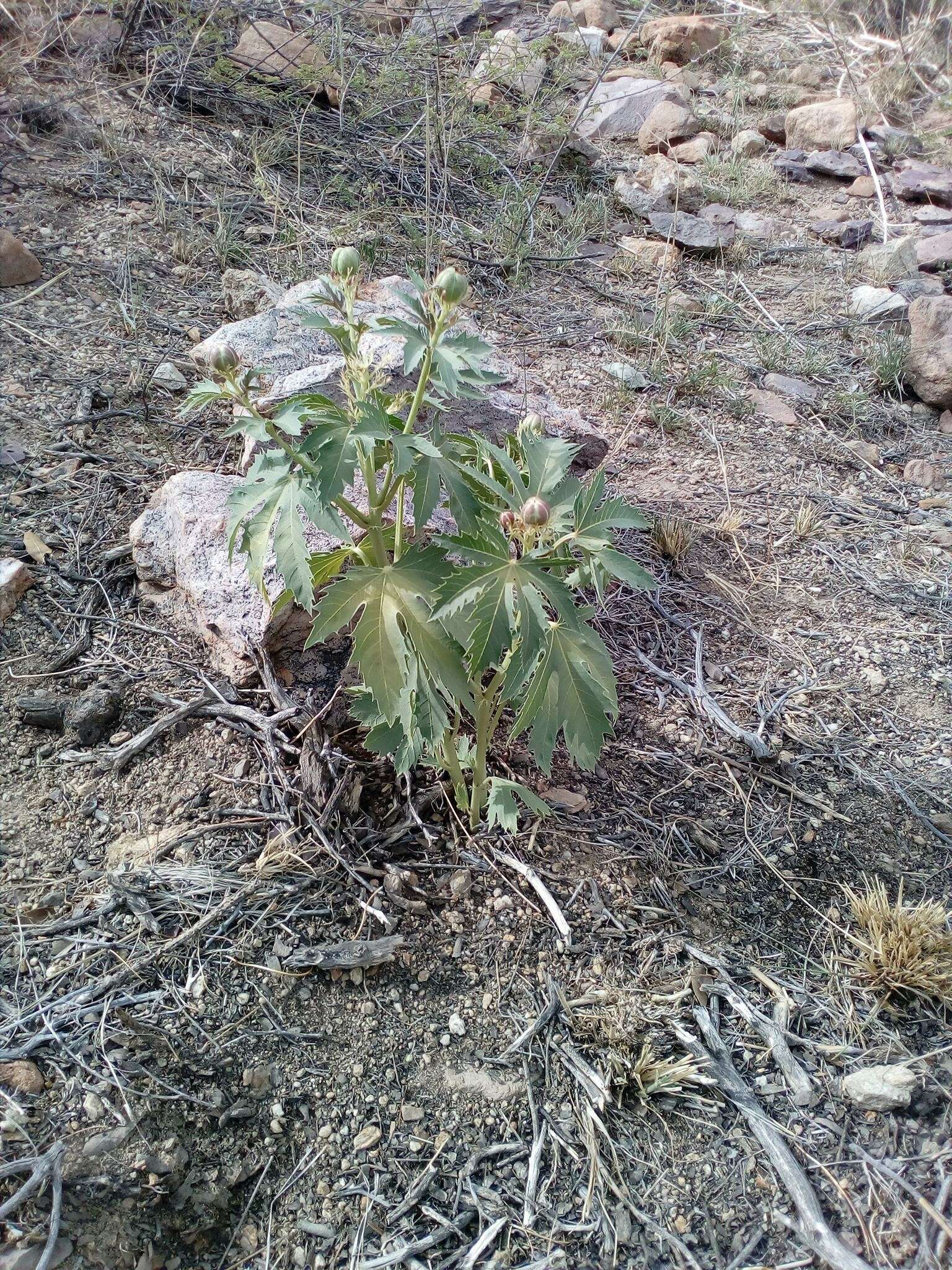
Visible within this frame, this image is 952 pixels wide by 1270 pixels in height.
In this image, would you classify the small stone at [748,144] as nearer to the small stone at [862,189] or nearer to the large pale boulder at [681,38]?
the small stone at [862,189]

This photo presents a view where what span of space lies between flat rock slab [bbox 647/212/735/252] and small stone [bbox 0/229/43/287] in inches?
125

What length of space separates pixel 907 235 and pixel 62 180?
179 inches

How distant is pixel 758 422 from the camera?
3.76 m

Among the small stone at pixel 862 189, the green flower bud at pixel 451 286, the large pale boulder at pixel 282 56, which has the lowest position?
the large pale boulder at pixel 282 56

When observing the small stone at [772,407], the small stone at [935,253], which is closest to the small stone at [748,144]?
the small stone at [935,253]

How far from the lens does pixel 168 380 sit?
3166 mm

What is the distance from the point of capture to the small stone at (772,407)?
3.80 meters

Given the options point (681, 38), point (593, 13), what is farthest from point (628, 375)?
point (593, 13)

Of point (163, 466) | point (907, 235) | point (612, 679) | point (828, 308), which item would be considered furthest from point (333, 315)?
point (907, 235)

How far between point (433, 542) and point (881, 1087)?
137 cm

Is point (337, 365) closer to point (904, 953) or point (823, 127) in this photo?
point (904, 953)

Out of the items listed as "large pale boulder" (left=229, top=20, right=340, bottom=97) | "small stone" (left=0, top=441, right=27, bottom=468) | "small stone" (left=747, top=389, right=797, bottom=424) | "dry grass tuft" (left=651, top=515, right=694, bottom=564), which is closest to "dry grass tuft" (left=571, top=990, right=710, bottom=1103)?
"dry grass tuft" (left=651, top=515, right=694, bottom=564)

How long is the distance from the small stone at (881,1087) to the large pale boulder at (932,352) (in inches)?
123

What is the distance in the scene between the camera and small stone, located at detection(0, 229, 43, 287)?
3.41 metres
